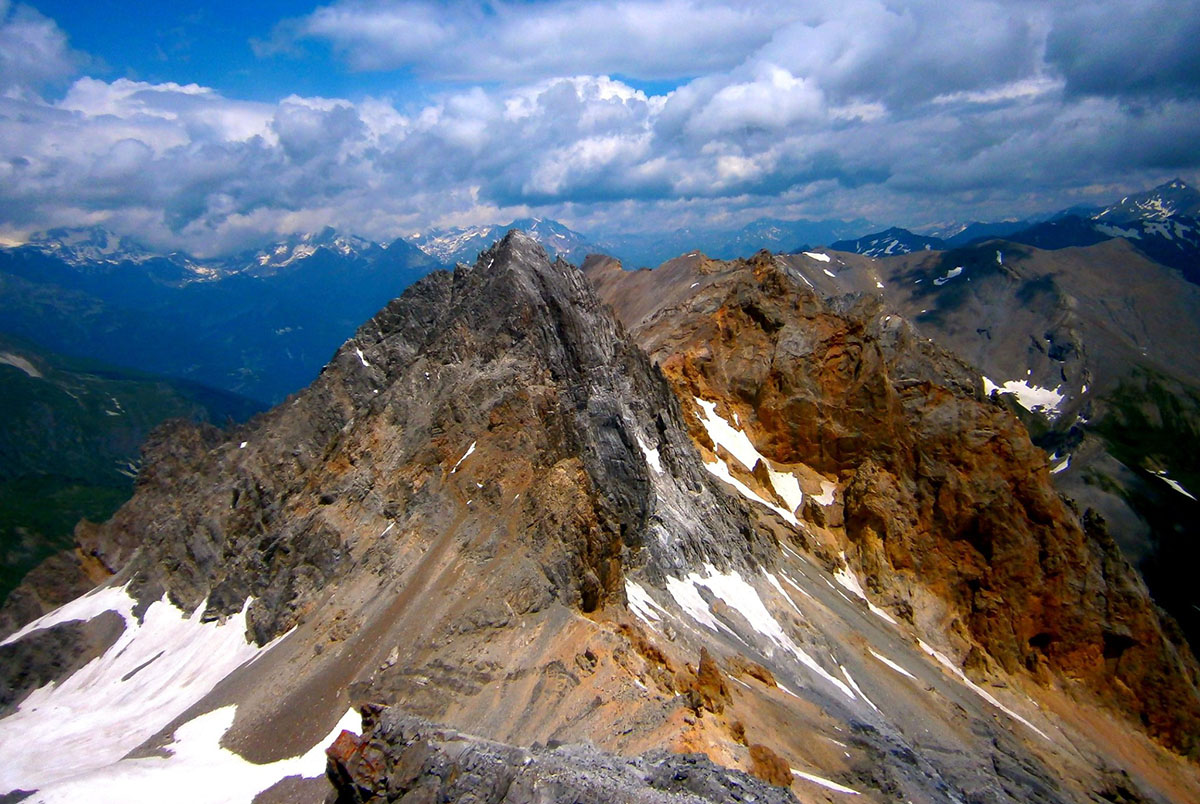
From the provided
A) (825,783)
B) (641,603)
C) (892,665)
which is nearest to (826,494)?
(892,665)

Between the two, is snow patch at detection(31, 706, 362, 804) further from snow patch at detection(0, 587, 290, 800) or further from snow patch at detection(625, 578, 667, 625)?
snow patch at detection(625, 578, 667, 625)

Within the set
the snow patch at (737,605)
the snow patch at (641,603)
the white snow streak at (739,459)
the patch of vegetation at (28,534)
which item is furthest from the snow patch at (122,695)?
the patch of vegetation at (28,534)

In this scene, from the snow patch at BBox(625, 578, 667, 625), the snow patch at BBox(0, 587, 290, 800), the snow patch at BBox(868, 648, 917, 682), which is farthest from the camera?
the snow patch at BBox(868, 648, 917, 682)

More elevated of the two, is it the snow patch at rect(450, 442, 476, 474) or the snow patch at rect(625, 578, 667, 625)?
the snow patch at rect(450, 442, 476, 474)

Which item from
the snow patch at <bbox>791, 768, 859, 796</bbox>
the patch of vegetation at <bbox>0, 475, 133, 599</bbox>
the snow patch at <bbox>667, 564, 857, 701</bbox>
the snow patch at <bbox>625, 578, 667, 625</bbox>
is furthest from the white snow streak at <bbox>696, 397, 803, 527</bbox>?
the patch of vegetation at <bbox>0, 475, 133, 599</bbox>

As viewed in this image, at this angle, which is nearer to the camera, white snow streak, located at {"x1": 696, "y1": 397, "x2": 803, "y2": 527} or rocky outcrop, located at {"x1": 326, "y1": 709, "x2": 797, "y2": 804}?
rocky outcrop, located at {"x1": 326, "y1": 709, "x2": 797, "y2": 804}

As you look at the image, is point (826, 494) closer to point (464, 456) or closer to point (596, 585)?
point (464, 456)

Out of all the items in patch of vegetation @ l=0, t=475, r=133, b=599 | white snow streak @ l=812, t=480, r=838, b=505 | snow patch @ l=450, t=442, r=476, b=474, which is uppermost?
snow patch @ l=450, t=442, r=476, b=474
